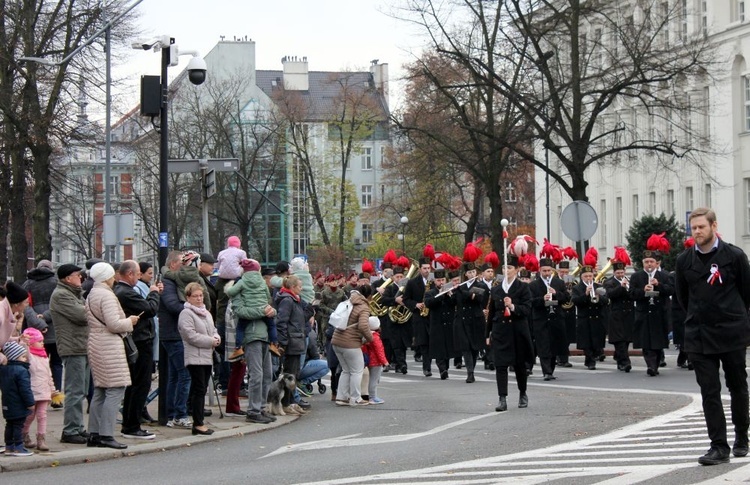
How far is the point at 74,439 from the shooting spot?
14.3 metres

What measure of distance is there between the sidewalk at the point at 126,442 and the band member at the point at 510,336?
8.52 feet

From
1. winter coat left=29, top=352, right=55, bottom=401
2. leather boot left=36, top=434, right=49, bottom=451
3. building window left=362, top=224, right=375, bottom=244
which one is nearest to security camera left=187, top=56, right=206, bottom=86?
winter coat left=29, top=352, right=55, bottom=401

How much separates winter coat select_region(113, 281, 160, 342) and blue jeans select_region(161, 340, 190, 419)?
77 cm

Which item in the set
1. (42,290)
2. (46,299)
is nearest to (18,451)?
(42,290)

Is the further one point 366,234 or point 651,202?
point 366,234

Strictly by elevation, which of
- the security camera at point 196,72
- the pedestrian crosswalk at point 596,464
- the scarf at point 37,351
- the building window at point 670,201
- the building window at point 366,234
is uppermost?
the building window at point 366,234

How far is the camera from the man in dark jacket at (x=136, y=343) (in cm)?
1441

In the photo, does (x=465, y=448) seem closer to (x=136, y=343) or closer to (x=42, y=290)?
(x=136, y=343)

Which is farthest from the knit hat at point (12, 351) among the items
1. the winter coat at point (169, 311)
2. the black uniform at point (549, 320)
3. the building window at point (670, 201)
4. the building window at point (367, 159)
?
the building window at point (367, 159)

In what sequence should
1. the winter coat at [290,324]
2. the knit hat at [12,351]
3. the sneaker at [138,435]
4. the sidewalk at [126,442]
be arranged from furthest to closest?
the winter coat at [290,324], the sneaker at [138,435], the knit hat at [12,351], the sidewalk at [126,442]

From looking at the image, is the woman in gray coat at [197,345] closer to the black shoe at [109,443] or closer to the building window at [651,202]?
the black shoe at [109,443]

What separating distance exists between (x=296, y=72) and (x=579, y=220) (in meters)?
87.7

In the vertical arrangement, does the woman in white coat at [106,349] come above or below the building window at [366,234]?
below

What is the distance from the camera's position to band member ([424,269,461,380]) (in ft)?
80.1
